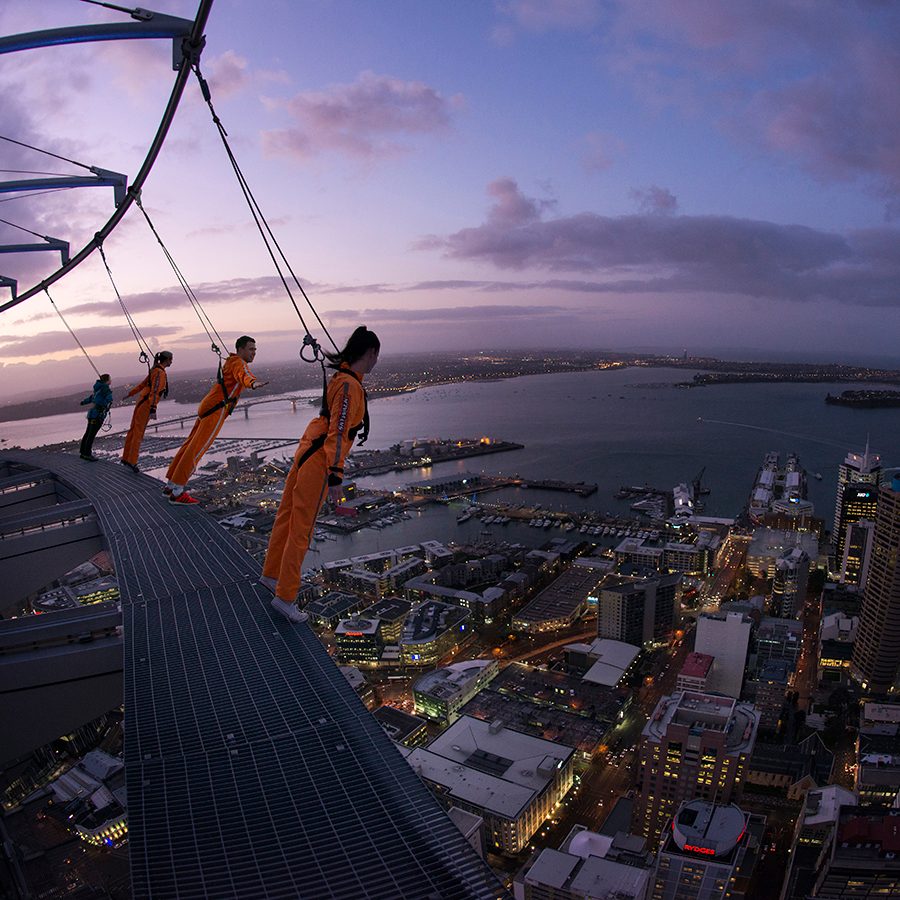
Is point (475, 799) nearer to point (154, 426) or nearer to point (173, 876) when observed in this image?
point (173, 876)

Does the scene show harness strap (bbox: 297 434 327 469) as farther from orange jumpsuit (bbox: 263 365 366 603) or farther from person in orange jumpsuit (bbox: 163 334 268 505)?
person in orange jumpsuit (bbox: 163 334 268 505)

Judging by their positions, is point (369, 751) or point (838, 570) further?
point (838, 570)

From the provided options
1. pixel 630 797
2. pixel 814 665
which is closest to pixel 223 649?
pixel 630 797

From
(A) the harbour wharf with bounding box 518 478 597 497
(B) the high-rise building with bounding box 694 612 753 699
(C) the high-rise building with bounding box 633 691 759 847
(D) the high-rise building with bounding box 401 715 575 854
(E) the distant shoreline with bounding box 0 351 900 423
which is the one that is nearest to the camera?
(D) the high-rise building with bounding box 401 715 575 854

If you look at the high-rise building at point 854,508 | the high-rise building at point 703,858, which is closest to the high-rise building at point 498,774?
the high-rise building at point 703,858

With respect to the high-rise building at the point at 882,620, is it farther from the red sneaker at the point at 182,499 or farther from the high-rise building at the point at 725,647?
the red sneaker at the point at 182,499

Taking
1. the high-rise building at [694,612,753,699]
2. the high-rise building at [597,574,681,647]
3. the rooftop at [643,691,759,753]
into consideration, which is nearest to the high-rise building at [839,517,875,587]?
the high-rise building at [694,612,753,699]
